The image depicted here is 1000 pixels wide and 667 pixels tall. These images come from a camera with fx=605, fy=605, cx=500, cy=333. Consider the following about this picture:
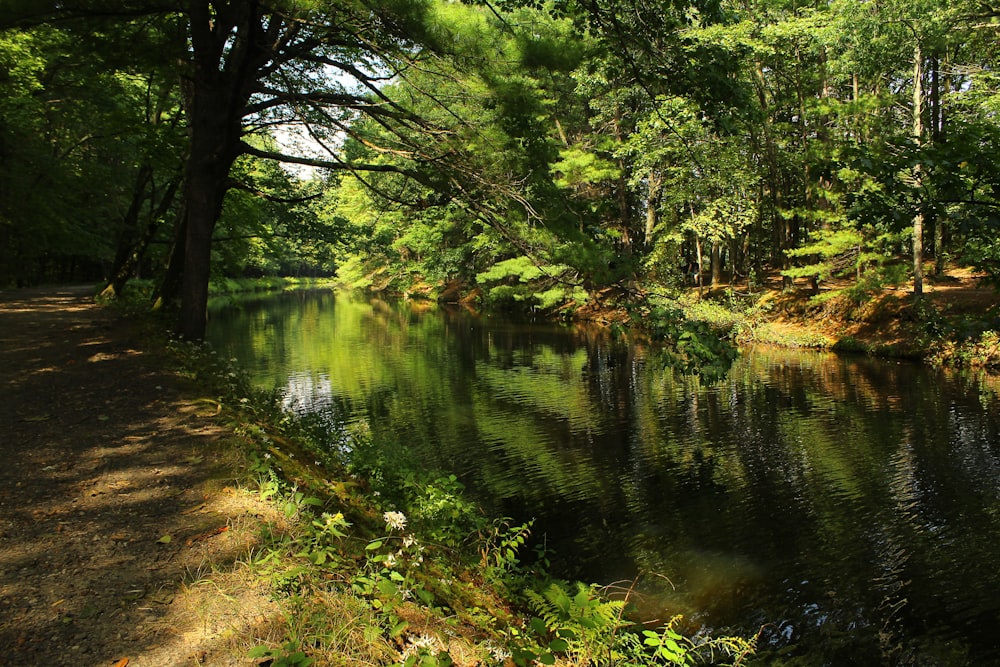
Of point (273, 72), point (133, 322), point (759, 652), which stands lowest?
point (759, 652)

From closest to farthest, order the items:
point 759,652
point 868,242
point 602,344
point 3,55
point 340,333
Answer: point 759,652, point 3,55, point 868,242, point 602,344, point 340,333

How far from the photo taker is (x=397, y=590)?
3.00 metres

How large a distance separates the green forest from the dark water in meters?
2.88

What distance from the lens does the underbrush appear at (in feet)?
8.98

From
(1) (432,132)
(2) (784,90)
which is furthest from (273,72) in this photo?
(2) (784,90)

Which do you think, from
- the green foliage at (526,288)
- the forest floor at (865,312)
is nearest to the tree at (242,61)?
the green foliage at (526,288)

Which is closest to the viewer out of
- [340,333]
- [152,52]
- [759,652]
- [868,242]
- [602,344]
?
[759,652]

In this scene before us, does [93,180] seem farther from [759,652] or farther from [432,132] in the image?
[759,652]

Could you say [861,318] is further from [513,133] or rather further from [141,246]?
[141,246]

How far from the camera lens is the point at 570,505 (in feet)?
25.6

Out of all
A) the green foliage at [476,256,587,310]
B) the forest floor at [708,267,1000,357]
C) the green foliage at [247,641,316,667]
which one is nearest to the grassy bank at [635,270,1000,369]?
the forest floor at [708,267,1000,357]

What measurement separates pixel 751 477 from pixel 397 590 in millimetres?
7003

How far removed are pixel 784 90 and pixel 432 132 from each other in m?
19.9

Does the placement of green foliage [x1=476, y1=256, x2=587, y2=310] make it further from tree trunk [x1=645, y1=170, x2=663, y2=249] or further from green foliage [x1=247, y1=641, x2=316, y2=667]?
green foliage [x1=247, y1=641, x2=316, y2=667]
